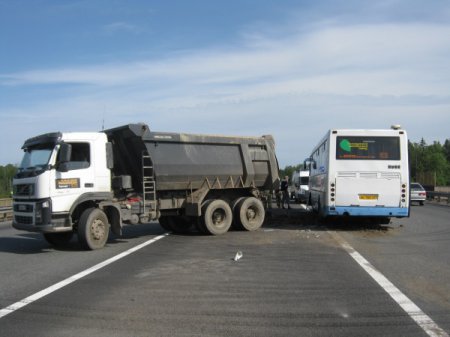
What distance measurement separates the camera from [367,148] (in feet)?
53.4

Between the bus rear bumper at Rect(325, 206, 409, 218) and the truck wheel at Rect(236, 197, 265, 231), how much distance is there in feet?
7.00

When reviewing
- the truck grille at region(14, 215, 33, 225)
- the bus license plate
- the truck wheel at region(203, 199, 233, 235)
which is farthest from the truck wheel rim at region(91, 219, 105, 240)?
the bus license plate

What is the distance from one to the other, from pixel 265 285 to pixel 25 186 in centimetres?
661

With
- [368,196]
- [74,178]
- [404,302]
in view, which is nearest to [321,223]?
[368,196]

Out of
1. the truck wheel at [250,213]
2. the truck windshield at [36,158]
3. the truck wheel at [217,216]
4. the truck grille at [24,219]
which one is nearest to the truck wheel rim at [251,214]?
the truck wheel at [250,213]

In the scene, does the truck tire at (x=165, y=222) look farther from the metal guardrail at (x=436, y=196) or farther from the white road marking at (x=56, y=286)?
the metal guardrail at (x=436, y=196)

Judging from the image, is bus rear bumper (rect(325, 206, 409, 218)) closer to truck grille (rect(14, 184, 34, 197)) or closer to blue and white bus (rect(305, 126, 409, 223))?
blue and white bus (rect(305, 126, 409, 223))

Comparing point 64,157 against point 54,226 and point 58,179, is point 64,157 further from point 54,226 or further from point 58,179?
point 54,226

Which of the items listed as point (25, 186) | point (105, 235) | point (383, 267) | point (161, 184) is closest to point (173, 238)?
point (161, 184)

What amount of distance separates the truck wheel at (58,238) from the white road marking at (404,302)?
6.94 m

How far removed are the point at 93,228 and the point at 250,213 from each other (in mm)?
6162

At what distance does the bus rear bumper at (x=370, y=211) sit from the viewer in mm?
15984

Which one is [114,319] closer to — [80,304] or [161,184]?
[80,304]

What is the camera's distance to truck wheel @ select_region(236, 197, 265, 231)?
16297 mm
